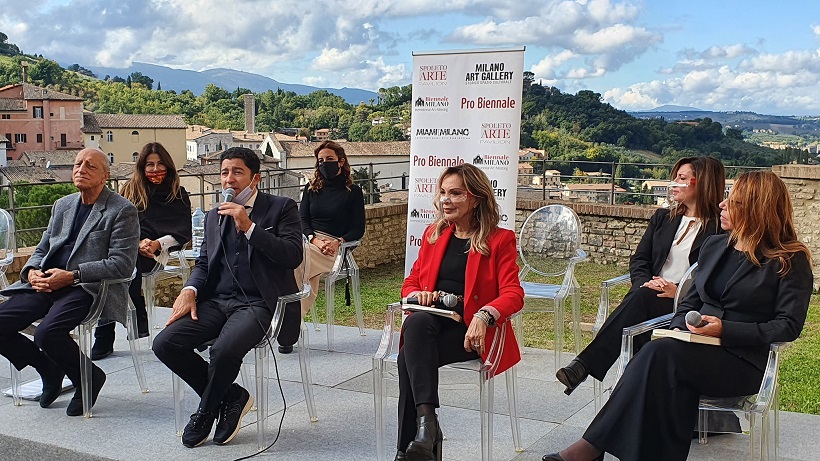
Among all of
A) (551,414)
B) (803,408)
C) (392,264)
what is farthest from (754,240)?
(392,264)

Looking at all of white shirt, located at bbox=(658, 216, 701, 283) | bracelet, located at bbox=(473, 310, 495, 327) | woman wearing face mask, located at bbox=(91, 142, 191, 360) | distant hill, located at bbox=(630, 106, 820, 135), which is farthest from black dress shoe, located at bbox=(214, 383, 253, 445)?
distant hill, located at bbox=(630, 106, 820, 135)

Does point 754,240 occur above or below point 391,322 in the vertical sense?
above

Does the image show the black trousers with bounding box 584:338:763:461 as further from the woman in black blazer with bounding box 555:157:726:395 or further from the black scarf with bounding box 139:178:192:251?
the black scarf with bounding box 139:178:192:251

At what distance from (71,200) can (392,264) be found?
6788 millimetres

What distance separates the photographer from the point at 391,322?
357 cm

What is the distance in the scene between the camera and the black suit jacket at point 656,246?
413 centimetres

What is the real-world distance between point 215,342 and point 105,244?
3.26ft

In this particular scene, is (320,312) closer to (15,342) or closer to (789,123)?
(15,342)

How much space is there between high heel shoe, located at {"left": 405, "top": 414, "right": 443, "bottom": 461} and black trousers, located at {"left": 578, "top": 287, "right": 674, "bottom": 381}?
0.86m

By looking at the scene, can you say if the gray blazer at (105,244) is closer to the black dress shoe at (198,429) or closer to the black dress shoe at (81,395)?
the black dress shoe at (81,395)

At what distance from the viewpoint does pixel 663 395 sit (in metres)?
2.89

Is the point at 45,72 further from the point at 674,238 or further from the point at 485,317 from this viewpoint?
the point at 485,317

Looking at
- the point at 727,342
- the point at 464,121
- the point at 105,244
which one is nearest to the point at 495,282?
the point at 727,342

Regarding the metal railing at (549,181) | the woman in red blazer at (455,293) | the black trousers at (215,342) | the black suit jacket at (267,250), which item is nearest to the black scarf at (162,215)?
the black suit jacket at (267,250)
